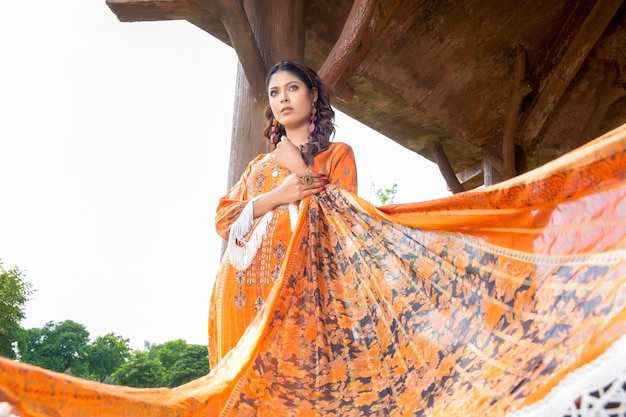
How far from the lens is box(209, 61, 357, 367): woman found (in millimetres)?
2428

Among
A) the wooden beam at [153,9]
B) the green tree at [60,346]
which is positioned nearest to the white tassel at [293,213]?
the wooden beam at [153,9]

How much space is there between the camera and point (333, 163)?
8.46ft

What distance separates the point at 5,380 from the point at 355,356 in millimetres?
1044

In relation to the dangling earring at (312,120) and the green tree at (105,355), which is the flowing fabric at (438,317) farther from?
the green tree at (105,355)

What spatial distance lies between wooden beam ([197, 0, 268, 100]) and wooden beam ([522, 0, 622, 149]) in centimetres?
319

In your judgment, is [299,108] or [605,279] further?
[299,108]

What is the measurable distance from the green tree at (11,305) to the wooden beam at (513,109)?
21.2 m

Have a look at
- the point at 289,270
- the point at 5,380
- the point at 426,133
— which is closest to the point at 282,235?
the point at 289,270

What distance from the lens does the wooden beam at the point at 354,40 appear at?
133 inches

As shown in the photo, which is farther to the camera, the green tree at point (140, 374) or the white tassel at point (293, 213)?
the green tree at point (140, 374)

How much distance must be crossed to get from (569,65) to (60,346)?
3283 centimetres

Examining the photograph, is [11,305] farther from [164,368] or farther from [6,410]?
[6,410]

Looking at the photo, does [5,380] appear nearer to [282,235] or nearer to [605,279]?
[605,279]

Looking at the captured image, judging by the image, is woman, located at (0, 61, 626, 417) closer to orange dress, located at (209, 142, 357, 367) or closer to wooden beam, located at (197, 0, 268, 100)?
orange dress, located at (209, 142, 357, 367)
